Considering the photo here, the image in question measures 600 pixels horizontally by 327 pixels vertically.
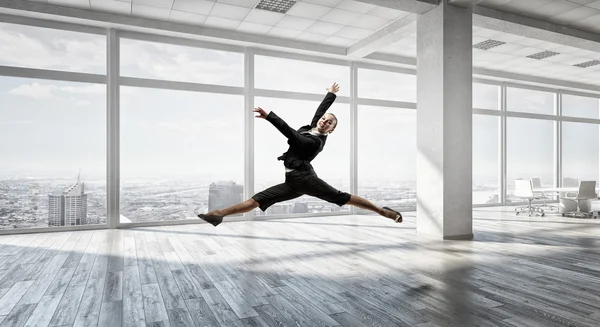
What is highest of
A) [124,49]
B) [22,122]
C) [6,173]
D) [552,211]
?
[124,49]

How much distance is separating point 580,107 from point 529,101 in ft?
7.24

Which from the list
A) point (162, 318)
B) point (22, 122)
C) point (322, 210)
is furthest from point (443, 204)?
point (22, 122)

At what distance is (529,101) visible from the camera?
37.7 feet

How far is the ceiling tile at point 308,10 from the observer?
6.42 metres

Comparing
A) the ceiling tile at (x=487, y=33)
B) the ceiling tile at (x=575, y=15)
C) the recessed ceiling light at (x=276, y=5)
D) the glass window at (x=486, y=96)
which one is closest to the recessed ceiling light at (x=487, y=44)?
the ceiling tile at (x=487, y=33)

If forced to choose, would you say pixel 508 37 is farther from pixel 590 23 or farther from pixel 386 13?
pixel 386 13

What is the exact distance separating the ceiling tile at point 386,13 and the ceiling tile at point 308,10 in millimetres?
731

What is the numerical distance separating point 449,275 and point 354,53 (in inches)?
219

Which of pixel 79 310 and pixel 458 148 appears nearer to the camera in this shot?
pixel 79 310

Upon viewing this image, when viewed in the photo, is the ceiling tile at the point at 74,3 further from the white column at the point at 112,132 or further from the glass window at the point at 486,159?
the glass window at the point at 486,159

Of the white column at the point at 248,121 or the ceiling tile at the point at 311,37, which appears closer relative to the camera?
the ceiling tile at the point at 311,37

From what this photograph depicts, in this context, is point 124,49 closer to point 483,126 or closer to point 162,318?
point 162,318

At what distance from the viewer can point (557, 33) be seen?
711 centimetres

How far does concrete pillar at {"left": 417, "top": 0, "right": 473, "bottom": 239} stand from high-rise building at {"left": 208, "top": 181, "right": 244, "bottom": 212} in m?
3.42
